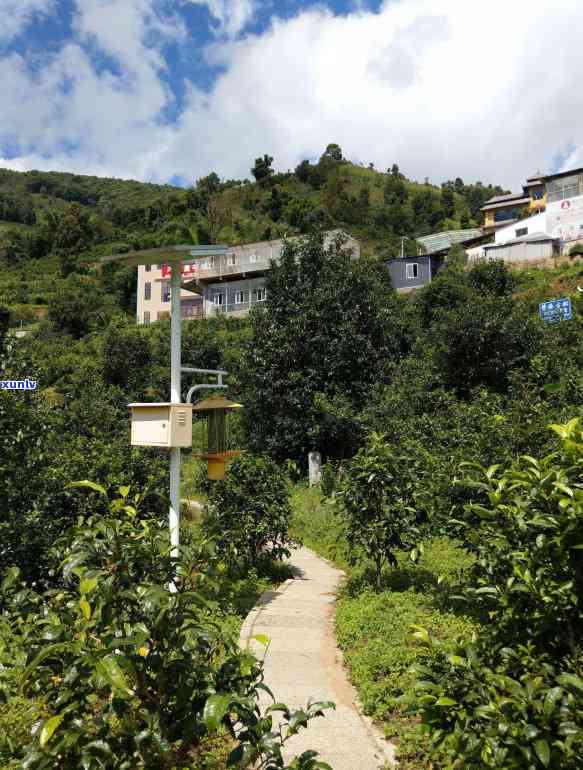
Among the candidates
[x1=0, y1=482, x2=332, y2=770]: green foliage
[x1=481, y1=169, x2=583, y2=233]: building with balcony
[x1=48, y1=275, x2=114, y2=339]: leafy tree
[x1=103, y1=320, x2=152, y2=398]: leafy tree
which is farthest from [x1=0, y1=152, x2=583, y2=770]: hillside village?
[x1=481, y1=169, x2=583, y2=233]: building with balcony

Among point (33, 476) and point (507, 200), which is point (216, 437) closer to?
point (33, 476)

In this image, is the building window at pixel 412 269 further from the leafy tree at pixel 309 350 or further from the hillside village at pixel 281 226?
the leafy tree at pixel 309 350

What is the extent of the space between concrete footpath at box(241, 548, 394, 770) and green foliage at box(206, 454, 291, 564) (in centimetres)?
73

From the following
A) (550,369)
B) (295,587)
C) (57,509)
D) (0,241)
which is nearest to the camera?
(57,509)

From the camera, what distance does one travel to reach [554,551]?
2.32m

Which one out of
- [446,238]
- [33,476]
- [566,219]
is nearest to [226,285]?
[446,238]

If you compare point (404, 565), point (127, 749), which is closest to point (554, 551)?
point (127, 749)

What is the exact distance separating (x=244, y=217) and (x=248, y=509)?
62.0 metres

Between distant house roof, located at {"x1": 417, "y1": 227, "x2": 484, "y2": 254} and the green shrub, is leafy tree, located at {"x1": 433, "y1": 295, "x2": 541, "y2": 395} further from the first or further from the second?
distant house roof, located at {"x1": 417, "y1": 227, "x2": 484, "y2": 254}

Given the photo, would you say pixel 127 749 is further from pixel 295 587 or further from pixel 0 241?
pixel 0 241

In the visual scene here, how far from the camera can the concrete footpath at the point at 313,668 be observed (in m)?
3.85

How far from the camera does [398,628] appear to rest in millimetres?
5648

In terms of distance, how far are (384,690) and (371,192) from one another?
3025 inches

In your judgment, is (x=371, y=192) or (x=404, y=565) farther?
(x=371, y=192)
